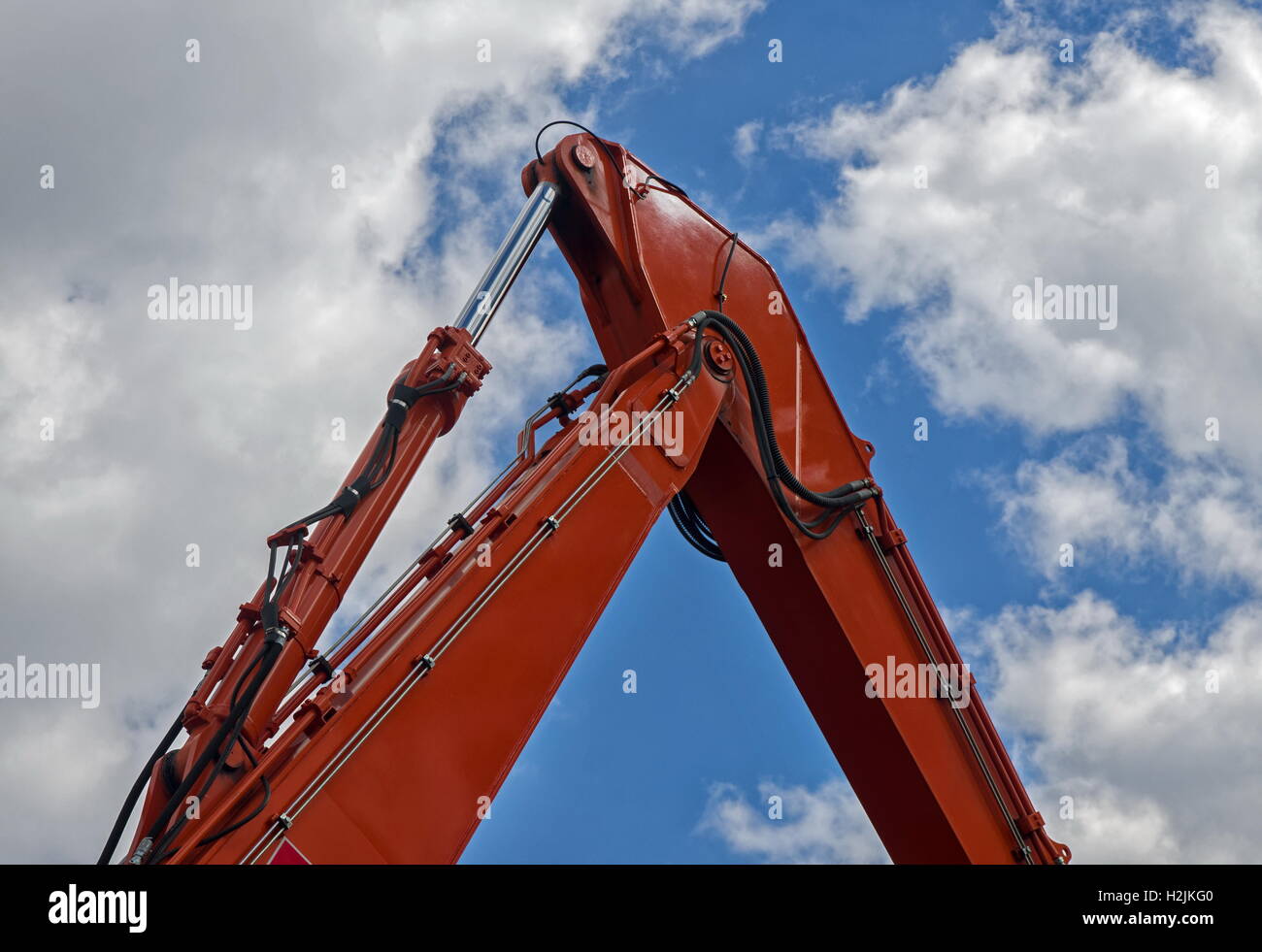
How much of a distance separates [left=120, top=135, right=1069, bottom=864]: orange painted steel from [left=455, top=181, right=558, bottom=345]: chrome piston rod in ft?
0.47

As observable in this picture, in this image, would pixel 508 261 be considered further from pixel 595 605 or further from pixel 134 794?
pixel 134 794

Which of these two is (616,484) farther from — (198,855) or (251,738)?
(198,855)

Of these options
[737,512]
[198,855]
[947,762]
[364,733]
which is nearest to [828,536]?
[737,512]

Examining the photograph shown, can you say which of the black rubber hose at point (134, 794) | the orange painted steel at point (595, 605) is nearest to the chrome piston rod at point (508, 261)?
the orange painted steel at point (595, 605)

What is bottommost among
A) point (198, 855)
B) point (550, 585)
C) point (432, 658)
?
point (198, 855)

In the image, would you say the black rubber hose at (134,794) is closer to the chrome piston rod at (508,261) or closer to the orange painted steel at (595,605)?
the orange painted steel at (595,605)

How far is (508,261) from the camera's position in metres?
5.81

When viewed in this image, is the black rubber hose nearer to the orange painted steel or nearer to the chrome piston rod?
the orange painted steel

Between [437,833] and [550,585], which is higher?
[550,585]

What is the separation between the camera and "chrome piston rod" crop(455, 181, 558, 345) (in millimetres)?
5582

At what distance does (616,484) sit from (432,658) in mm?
1235

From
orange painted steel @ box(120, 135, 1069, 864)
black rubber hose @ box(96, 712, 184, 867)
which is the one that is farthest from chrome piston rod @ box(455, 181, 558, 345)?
black rubber hose @ box(96, 712, 184, 867)
